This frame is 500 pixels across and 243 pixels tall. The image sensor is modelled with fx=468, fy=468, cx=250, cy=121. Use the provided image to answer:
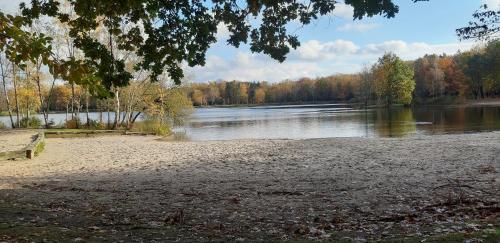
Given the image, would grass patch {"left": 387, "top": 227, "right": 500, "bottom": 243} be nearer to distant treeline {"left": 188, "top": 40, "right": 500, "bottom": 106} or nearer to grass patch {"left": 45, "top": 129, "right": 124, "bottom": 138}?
distant treeline {"left": 188, "top": 40, "right": 500, "bottom": 106}

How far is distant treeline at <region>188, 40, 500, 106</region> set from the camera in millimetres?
84913

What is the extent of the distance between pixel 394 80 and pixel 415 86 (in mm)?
19763

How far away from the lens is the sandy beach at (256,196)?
23.1ft

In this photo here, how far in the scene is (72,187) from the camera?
12.3 metres

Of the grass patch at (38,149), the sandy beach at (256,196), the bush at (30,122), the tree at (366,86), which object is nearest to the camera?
the sandy beach at (256,196)

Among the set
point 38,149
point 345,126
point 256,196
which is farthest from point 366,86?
point 256,196

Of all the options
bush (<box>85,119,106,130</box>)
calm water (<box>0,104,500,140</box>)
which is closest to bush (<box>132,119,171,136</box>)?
calm water (<box>0,104,500,140</box>)

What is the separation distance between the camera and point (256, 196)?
10586mm

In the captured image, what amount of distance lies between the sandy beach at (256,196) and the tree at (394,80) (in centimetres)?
6778

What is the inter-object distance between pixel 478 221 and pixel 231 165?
34.2 feet

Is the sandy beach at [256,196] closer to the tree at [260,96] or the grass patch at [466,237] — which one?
the grass patch at [466,237]

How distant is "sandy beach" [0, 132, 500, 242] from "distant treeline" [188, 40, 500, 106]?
22.6m

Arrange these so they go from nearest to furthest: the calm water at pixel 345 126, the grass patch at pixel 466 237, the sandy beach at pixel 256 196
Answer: the grass patch at pixel 466 237 → the sandy beach at pixel 256 196 → the calm water at pixel 345 126

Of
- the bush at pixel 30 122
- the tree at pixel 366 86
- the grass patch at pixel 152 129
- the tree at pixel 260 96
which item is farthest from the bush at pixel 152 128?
the tree at pixel 260 96
